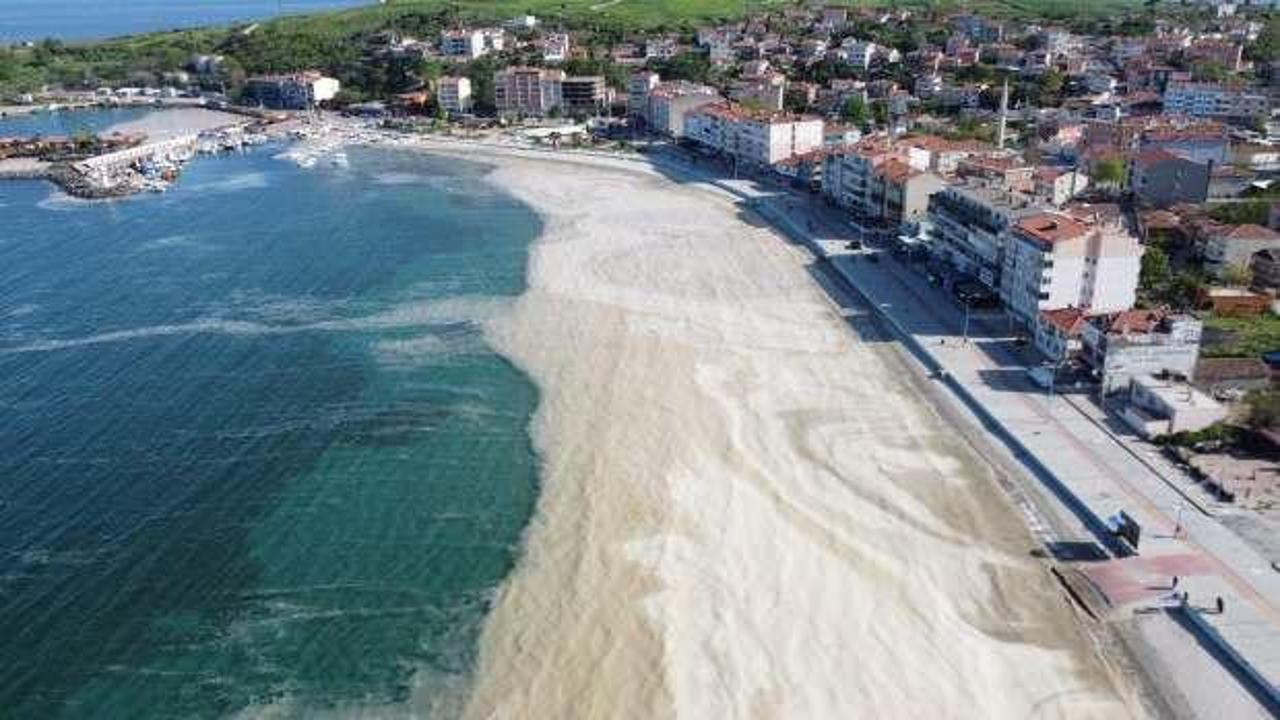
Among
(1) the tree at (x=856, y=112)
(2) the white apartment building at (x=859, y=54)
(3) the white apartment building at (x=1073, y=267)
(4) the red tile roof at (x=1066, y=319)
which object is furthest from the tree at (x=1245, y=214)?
(2) the white apartment building at (x=859, y=54)

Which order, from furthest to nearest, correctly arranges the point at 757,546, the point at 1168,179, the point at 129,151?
the point at 129,151 < the point at 1168,179 < the point at 757,546

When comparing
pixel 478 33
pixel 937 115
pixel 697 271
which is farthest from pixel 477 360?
pixel 478 33

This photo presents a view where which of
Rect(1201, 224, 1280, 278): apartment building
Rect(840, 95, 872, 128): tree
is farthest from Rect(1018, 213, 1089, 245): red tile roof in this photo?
Rect(840, 95, 872, 128): tree

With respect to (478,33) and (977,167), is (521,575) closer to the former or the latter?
(977,167)

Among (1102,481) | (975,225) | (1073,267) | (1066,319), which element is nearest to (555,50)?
(975,225)

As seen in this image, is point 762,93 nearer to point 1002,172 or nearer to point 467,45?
point 1002,172

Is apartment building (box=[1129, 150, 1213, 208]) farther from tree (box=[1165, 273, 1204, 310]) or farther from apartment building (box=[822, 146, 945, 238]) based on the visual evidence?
tree (box=[1165, 273, 1204, 310])
